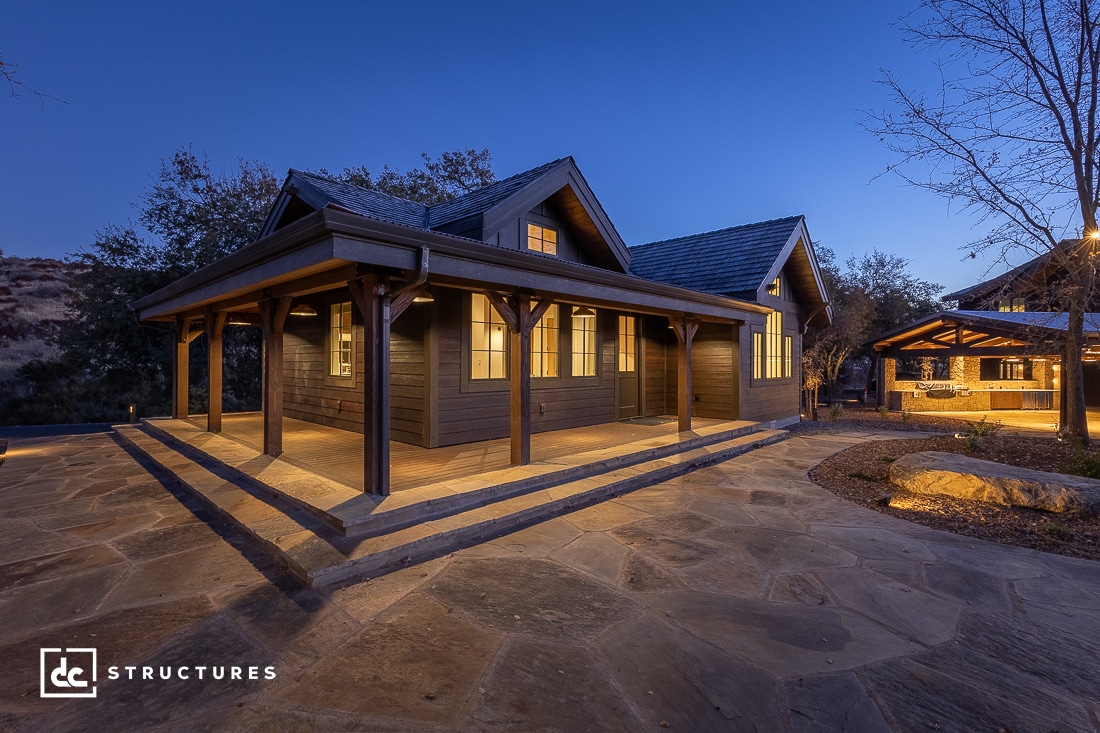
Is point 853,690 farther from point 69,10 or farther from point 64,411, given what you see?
point 64,411

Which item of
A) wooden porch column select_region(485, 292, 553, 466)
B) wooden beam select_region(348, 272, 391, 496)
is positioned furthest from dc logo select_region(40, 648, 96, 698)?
wooden porch column select_region(485, 292, 553, 466)

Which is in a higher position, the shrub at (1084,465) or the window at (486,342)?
the window at (486,342)

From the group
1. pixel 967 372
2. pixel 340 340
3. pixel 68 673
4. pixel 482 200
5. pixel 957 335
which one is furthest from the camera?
pixel 967 372

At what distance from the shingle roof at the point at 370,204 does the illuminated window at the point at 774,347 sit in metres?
7.99

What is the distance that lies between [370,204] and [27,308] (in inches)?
1133

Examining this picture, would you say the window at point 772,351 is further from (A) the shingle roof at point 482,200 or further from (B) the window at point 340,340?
(B) the window at point 340,340

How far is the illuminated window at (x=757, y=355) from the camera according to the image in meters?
10.4

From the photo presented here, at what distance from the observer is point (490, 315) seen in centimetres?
Answer: 743

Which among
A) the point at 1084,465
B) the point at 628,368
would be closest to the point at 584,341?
the point at 628,368

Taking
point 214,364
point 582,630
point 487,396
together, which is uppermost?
point 214,364

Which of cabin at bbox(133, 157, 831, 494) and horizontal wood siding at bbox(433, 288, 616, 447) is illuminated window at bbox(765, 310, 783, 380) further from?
horizontal wood siding at bbox(433, 288, 616, 447)

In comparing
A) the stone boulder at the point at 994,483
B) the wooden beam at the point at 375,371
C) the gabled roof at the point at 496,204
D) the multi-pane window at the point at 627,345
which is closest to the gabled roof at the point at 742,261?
the multi-pane window at the point at 627,345

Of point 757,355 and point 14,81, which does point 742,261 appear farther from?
point 14,81

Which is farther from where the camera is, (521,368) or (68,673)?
(521,368)
